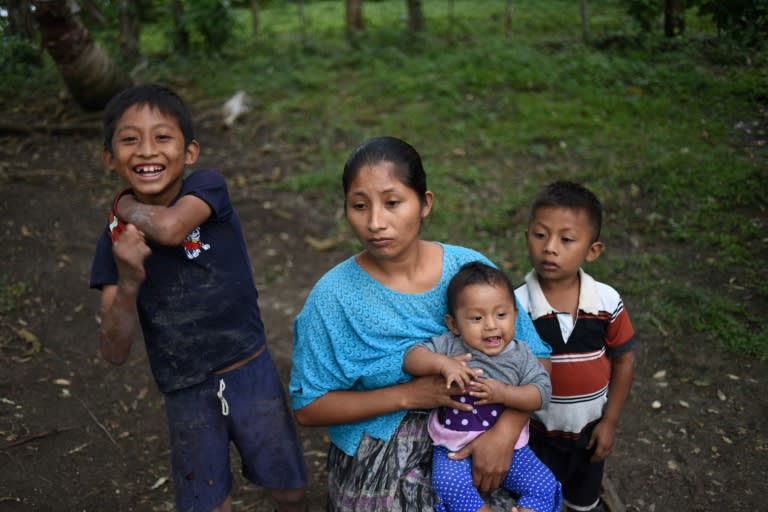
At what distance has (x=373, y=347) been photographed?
2109 millimetres

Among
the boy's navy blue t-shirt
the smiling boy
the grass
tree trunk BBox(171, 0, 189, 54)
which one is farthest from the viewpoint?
tree trunk BBox(171, 0, 189, 54)

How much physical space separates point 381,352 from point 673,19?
733 centimetres

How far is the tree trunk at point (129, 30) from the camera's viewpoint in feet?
28.5

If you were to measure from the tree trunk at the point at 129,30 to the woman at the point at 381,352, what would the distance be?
307 inches

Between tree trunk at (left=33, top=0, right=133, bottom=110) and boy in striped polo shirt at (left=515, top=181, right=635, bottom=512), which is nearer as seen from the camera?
boy in striped polo shirt at (left=515, top=181, right=635, bottom=512)

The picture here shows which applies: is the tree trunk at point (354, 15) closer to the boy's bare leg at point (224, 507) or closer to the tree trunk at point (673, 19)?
the tree trunk at point (673, 19)

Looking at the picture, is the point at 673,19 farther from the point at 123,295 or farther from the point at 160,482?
the point at 123,295

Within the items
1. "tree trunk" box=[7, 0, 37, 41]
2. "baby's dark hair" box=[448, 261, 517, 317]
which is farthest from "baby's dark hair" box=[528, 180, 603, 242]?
"tree trunk" box=[7, 0, 37, 41]

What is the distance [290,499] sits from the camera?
8.49 ft

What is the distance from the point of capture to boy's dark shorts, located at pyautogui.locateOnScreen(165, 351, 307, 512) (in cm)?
239

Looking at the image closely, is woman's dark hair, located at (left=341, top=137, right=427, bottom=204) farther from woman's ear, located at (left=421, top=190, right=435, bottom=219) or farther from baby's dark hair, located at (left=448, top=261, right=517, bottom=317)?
baby's dark hair, located at (left=448, top=261, right=517, bottom=317)

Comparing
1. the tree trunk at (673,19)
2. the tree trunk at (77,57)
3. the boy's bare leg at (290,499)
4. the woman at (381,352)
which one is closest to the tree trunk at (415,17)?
the tree trunk at (673,19)

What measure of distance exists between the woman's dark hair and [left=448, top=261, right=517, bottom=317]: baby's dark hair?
0.29 m

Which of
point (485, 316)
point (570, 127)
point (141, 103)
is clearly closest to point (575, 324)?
point (485, 316)
